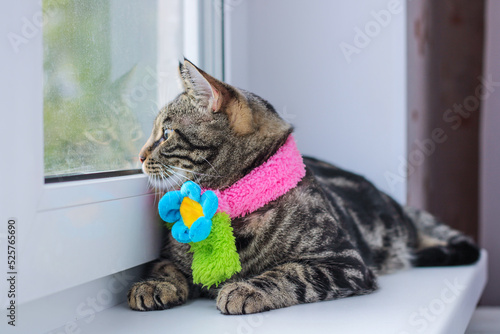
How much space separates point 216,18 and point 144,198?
62 cm

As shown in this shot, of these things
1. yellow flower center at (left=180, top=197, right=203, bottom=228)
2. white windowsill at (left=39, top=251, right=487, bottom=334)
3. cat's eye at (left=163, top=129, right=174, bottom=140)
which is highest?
cat's eye at (left=163, top=129, right=174, bottom=140)

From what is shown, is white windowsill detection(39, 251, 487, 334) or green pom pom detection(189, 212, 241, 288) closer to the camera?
white windowsill detection(39, 251, 487, 334)

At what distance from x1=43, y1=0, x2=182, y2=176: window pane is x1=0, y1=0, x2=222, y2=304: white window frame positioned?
63 millimetres

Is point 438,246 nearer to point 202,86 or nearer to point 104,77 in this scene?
point 202,86

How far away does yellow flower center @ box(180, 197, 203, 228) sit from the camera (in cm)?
95

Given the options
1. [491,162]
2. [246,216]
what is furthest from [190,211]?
[491,162]

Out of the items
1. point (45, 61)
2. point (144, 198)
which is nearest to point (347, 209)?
point (144, 198)

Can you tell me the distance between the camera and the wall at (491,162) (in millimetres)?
2057

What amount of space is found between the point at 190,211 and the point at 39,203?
0.90 ft

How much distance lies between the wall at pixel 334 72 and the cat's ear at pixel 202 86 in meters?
0.45

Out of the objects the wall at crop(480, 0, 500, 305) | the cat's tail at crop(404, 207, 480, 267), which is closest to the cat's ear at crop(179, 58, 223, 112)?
the cat's tail at crop(404, 207, 480, 267)

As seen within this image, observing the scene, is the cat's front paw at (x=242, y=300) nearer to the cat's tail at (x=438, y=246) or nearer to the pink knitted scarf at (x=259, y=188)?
the pink knitted scarf at (x=259, y=188)

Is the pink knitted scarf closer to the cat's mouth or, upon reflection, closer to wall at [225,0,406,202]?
the cat's mouth

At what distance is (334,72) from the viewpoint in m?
1.58
